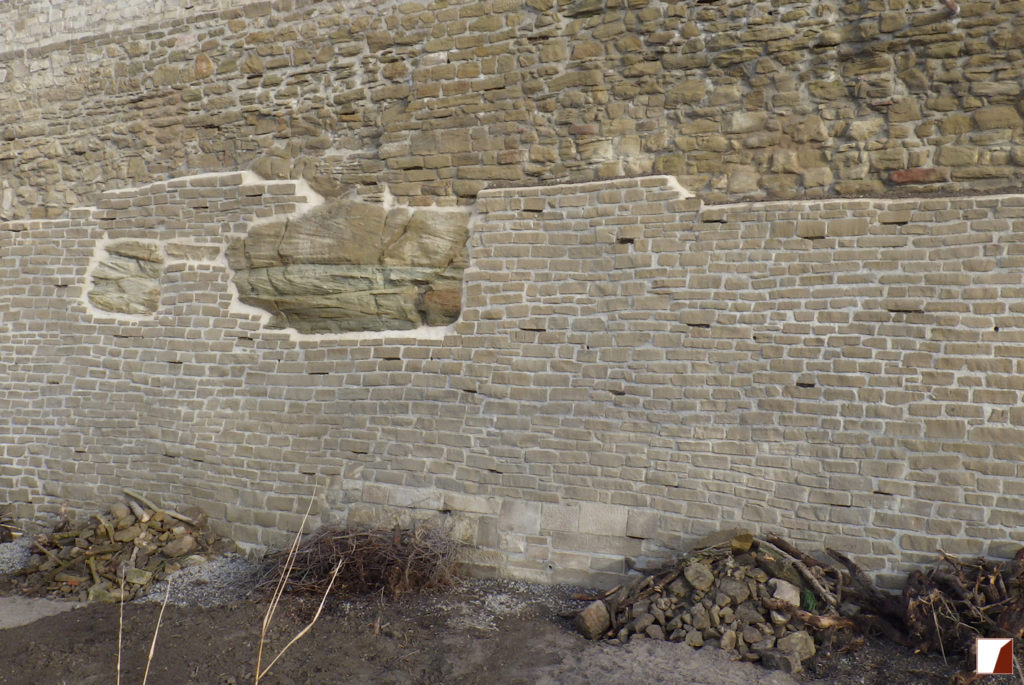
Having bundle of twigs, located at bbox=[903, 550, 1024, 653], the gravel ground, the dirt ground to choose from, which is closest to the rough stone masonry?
bundle of twigs, located at bbox=[903, 550, 1024, 653]

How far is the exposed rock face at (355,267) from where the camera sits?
6301mm

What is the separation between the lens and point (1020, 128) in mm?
4898

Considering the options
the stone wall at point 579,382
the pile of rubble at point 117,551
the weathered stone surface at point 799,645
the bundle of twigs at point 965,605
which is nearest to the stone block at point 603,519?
the stone wall at point 579,382

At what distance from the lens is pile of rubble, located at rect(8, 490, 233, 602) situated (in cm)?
590

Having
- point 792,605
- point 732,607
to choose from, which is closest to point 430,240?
point 732,607

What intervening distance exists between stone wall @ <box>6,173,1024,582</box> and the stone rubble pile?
307 mm

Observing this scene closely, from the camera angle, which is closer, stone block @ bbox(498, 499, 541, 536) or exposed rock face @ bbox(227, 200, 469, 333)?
stone block @ bbox(498, 499, 541, 536)

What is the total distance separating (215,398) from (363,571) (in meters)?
2.37

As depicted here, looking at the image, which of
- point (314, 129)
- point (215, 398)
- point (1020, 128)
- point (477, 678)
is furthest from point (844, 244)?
point (215, 398)

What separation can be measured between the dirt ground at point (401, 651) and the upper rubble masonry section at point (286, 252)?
7.76 ft

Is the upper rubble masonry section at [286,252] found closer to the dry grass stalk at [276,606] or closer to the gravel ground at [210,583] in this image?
the dry grass stalk at [276,606]

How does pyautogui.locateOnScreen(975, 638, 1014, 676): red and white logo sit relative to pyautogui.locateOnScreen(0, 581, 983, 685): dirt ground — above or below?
above

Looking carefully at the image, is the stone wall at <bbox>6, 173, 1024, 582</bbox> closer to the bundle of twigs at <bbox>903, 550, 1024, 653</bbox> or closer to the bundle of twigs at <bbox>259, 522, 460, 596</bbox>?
the bundle of twigs at <bbox>903, 550, 1024, 653</bbox>

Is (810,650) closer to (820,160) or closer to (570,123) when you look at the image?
(820,160)
